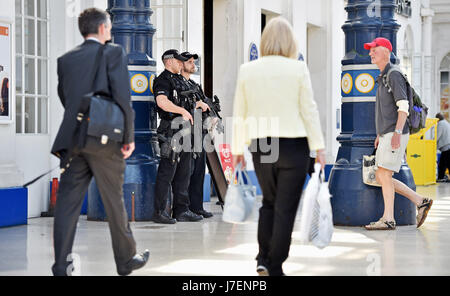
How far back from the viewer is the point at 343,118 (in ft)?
34.6

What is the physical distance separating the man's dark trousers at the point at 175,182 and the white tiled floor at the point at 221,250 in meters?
0.32

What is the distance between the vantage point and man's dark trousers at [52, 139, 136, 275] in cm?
584

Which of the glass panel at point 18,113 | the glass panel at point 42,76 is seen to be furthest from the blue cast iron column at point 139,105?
the glass panel at point 18,113

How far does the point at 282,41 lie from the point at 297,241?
118 inches

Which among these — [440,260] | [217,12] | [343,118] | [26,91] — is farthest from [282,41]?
[217,12]

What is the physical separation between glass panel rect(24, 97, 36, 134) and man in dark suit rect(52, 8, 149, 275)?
4.89 m

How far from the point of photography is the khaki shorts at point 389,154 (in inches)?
366

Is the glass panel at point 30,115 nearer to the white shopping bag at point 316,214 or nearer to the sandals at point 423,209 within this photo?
the sandals at point 423,209

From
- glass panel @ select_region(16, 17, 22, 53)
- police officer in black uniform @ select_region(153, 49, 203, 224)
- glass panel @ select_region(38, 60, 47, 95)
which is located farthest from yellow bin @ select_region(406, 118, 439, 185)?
glass panel @ select_region(16, 17, 22, 53)

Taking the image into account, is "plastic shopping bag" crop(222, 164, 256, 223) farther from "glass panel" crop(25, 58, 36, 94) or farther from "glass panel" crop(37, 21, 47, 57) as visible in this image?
"glass panel" crop(37, 21, 47, 57)

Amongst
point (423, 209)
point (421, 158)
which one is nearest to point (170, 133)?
point (423, 209)

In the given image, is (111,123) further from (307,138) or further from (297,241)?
(297,241)

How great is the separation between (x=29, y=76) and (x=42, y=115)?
526 millimetres

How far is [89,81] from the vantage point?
5.80 metres
